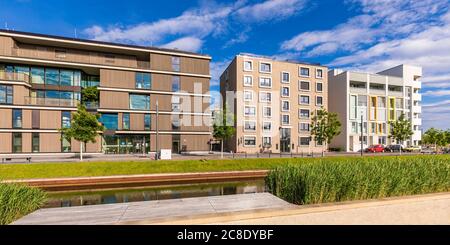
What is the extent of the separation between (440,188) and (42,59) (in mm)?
42825

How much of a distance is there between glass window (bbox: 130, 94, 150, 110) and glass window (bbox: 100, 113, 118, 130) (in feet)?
10.1

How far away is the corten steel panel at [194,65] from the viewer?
130ft

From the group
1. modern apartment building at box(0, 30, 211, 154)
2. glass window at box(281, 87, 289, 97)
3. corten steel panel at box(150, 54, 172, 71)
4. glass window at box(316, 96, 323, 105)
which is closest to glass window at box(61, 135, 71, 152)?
modern apartment building at box(0, 30, 211, 154)

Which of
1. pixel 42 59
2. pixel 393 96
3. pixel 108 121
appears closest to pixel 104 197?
pixel 108 121

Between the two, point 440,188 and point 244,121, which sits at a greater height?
point 244,121

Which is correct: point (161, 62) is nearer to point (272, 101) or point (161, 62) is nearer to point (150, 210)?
point (272, 101)

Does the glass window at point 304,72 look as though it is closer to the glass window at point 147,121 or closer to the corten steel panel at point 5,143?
the glass window at point 147,121

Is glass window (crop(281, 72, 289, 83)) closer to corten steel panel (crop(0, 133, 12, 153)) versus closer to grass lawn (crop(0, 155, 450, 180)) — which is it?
grass lawn (crop(0, 155, 450, 180))

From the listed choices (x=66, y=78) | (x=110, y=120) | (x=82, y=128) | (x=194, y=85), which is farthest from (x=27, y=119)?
(x=194, y=85)

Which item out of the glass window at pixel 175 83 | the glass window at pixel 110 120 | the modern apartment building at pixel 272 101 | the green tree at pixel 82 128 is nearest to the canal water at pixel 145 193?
the green tree at pixel 82 128

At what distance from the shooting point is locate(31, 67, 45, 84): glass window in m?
34.0

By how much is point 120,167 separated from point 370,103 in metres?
53.2

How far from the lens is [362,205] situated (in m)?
6.17
